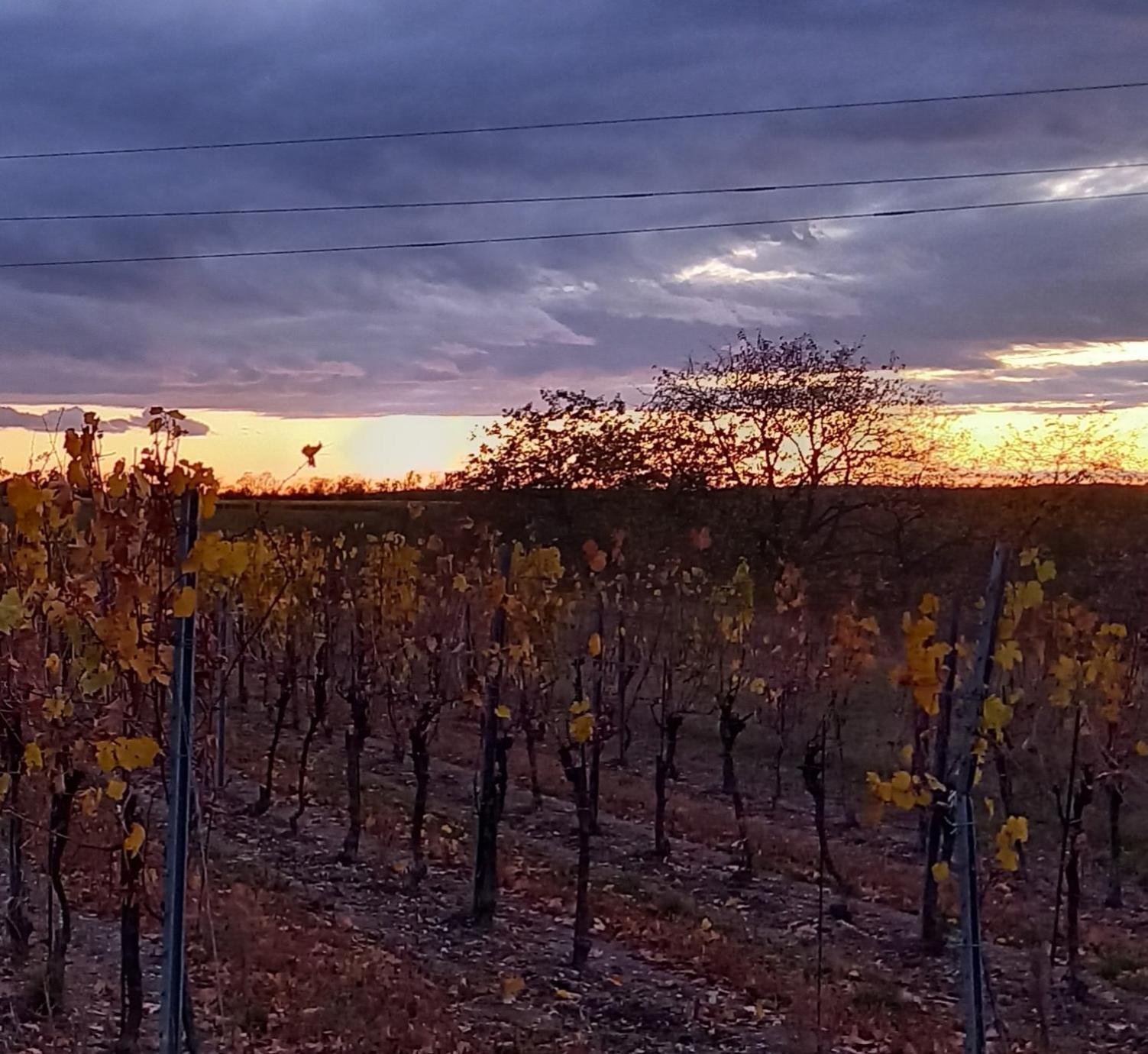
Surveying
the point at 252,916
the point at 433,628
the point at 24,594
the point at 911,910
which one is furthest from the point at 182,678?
the point at 433,628

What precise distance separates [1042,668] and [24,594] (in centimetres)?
722

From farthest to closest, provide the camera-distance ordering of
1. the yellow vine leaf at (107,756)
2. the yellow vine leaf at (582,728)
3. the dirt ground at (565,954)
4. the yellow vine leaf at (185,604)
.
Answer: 1. the yellow vine leaf at (582,728)
2. the dirt ground at (565,954)
3. the yellow vine leaf at (107,756)
4. the yellow vine leaf at (185,604)

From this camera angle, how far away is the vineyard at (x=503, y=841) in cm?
417

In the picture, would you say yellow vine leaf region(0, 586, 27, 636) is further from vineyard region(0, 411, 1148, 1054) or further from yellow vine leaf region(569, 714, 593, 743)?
yellow vine leaf region(569, 714, 593, 743)

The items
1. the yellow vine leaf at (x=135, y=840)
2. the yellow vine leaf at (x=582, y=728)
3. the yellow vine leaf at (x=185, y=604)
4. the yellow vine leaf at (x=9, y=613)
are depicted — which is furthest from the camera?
the yellow vine leaf at (x=582, y=728)

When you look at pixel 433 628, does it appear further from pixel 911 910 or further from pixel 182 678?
pixel 182 678

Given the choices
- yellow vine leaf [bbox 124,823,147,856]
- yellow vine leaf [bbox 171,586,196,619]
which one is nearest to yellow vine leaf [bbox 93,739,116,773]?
yellow vine leaf [bbox 124,823,147,856]

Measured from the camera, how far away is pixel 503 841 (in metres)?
9.55

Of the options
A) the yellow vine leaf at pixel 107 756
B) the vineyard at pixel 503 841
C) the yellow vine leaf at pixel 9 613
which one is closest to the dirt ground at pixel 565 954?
the vineyard at pixel 503 841

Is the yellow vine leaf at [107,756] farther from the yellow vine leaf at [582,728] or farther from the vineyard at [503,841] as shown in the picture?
the yellow vine leaf at [582,728]

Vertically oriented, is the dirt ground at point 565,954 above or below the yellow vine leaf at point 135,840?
below

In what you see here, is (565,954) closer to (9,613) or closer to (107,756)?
(107,756)

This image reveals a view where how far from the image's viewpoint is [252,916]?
23.0ft

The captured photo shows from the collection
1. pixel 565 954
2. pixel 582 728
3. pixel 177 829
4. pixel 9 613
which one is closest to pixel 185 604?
pixel 177 829
